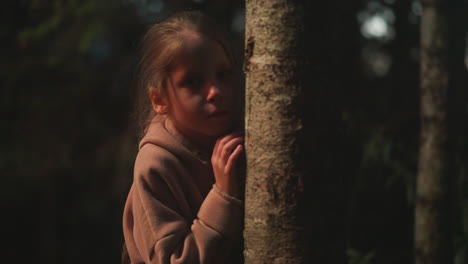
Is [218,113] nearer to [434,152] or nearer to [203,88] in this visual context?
[203,88]

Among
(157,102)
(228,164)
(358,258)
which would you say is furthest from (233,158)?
(358,258)

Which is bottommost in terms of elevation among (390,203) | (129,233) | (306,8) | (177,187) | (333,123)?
(390,203)

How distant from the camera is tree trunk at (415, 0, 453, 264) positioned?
2.81 metres

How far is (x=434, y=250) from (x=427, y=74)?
2.99 ft

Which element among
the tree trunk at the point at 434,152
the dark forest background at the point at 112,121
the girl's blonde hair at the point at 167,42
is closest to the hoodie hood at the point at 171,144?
the girl's blonde hair at the point at 167,42

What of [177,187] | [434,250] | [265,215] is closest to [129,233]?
[177,187]

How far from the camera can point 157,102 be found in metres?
2.13

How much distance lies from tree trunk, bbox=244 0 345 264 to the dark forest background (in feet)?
0.38

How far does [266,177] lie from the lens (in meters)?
1.65

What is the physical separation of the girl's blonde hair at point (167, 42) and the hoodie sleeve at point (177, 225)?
14.7 inches

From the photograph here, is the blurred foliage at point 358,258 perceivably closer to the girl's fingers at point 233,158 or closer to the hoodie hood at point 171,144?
the hoodie hood at point 171,144

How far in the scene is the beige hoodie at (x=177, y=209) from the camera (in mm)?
1828

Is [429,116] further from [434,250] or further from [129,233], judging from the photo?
[129,233]

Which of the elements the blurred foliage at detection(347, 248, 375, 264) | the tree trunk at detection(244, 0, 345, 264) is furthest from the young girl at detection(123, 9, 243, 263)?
the blurred foliage at detection(347, 248, 375, 264)
